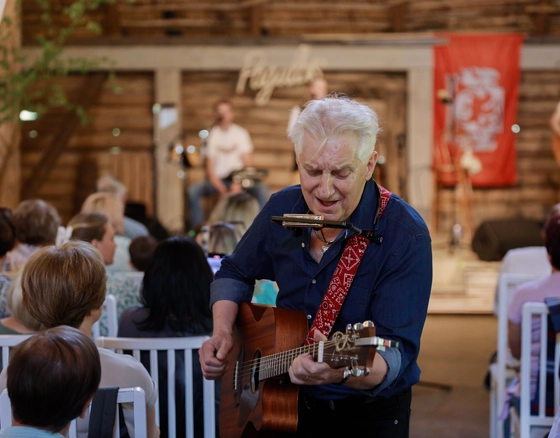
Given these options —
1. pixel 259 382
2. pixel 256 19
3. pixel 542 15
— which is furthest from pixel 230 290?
pixel 542 15

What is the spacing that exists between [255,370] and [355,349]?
511mm

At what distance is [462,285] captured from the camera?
8219 mm

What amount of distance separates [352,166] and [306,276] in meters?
0.32

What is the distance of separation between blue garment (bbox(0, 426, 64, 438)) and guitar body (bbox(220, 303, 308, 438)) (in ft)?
1.73

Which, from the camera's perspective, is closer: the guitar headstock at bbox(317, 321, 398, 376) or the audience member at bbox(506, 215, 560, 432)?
the guitar headstock at bbox(317, 321, 398, 376)

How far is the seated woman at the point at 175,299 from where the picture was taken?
300 cm

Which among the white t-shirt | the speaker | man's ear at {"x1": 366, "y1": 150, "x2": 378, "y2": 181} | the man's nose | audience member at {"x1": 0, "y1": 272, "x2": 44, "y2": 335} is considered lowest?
the speaker

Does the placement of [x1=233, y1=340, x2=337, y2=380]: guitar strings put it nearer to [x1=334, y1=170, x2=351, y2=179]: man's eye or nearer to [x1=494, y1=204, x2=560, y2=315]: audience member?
[x1=334, y1=170, x2=351, y2=179]: man's eye

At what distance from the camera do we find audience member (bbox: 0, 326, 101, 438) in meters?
1.65

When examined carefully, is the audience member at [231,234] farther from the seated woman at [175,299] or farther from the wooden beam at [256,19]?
the wooden beam at [256,19]

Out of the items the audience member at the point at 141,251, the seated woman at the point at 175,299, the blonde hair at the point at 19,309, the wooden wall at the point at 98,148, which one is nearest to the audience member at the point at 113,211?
the audience member at the point at 141,251

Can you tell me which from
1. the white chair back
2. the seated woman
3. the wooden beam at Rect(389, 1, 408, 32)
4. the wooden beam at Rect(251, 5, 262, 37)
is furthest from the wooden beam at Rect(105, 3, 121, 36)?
the white chair back

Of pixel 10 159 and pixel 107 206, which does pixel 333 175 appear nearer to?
pixel 107 206

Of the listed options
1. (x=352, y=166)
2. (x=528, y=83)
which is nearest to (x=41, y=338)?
(x=352, y=166)
